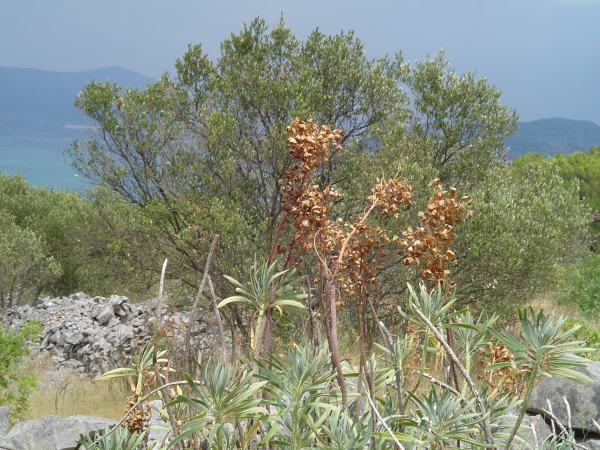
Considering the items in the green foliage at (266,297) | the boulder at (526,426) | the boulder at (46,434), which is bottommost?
the boulder at (46,434)

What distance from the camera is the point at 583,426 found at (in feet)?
15.2

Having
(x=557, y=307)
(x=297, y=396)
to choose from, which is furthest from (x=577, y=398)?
(x=557, y=307)

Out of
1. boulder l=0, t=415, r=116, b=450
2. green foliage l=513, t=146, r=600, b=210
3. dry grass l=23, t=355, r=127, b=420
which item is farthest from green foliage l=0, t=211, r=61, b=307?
green foliage l=513, t=146, r=600, b=210

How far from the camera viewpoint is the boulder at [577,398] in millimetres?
4730

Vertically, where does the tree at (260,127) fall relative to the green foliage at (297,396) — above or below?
above

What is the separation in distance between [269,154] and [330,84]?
1968 mm

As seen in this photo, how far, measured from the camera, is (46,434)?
172 inches

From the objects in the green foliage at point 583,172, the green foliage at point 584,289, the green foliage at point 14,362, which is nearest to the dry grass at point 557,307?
the green foliage at point 584,289

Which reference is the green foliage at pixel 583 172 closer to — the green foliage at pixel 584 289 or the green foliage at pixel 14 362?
the green foliage at pixel 584 289

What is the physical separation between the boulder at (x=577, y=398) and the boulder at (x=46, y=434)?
377 cm

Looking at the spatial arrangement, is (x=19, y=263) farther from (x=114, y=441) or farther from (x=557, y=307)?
(x=114, y=441)

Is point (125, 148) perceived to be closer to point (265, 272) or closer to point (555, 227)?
point (555, 227)

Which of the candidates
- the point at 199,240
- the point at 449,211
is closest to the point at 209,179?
the point at 199,240

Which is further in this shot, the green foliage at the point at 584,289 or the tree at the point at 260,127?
the green foliage at the point at 584,289
